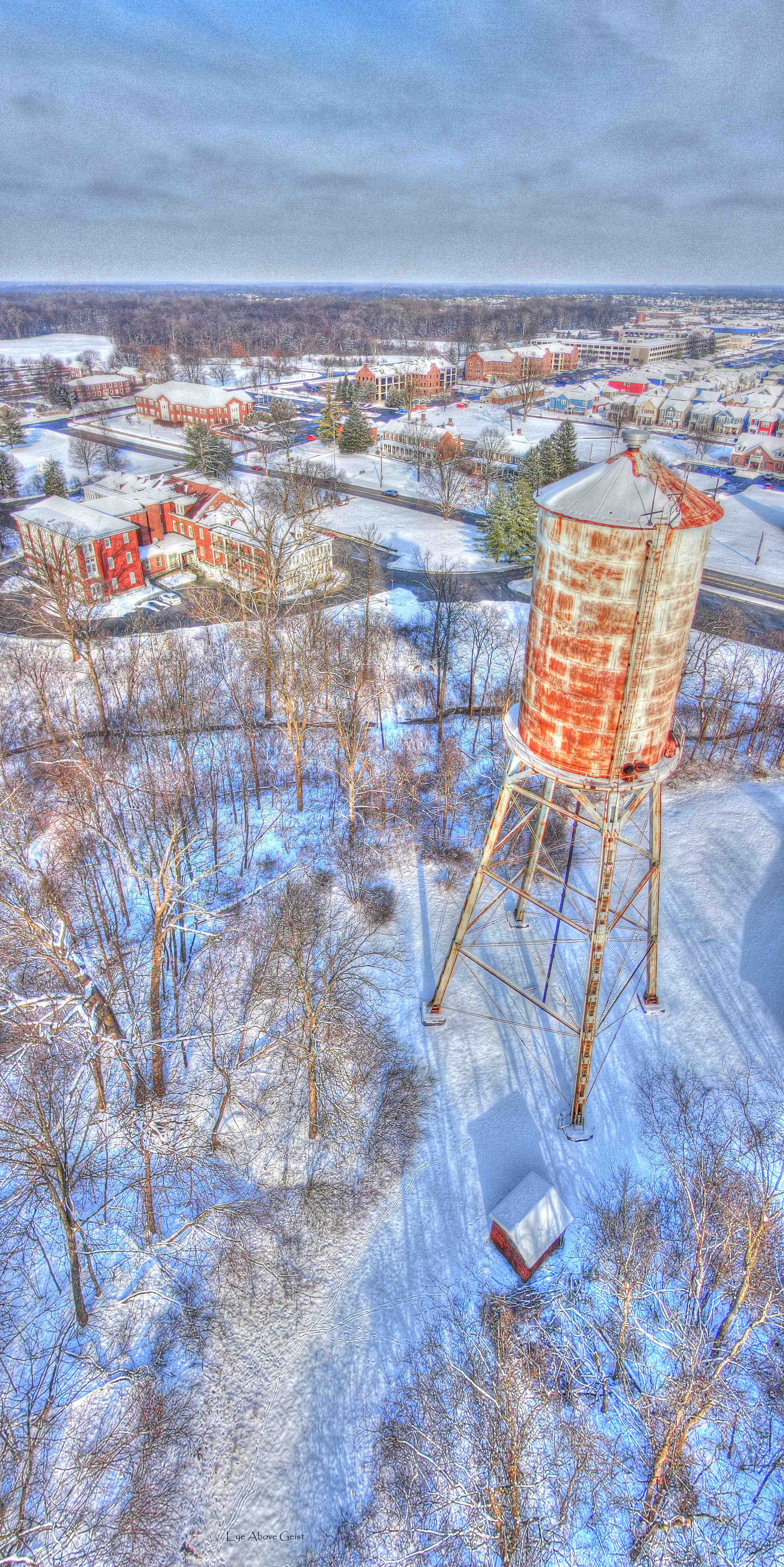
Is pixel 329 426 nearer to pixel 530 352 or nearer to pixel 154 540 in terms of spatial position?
pixel 154 540

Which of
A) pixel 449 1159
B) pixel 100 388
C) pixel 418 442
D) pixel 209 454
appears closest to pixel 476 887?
pixel 449 1159

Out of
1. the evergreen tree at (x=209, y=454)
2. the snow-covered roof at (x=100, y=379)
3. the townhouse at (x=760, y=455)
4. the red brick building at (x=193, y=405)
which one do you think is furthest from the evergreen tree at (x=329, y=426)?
the snow-covered roof at (x=100, y=379)

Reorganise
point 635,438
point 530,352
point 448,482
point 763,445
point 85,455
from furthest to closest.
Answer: point 530,352 < point 763,445 < point 85,455 < point 448,482 < point 635,438

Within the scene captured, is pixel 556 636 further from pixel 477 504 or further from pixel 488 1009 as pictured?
pixel 477 504

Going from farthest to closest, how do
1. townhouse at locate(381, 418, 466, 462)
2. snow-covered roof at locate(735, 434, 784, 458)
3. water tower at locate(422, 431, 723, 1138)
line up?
1. snow-covered roof at locate(735, 434, 784, 458)
2. townhouse at locate(381, 418, 466, 462)
3. water tower at locate(422, 431, 723, 1138)

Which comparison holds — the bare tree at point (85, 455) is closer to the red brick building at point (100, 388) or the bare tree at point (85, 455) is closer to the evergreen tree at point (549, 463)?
the red brick building at point (100, 388)

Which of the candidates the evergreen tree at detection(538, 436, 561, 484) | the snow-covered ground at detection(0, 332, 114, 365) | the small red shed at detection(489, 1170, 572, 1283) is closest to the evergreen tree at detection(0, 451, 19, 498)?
the evergreen tree at detection(538, 436, 561, 484)

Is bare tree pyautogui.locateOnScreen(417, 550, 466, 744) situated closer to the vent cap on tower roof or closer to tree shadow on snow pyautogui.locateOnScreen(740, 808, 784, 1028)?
tree shadow on snow pyautogui.locateOnScreen(740, 808, 784, 1028)
